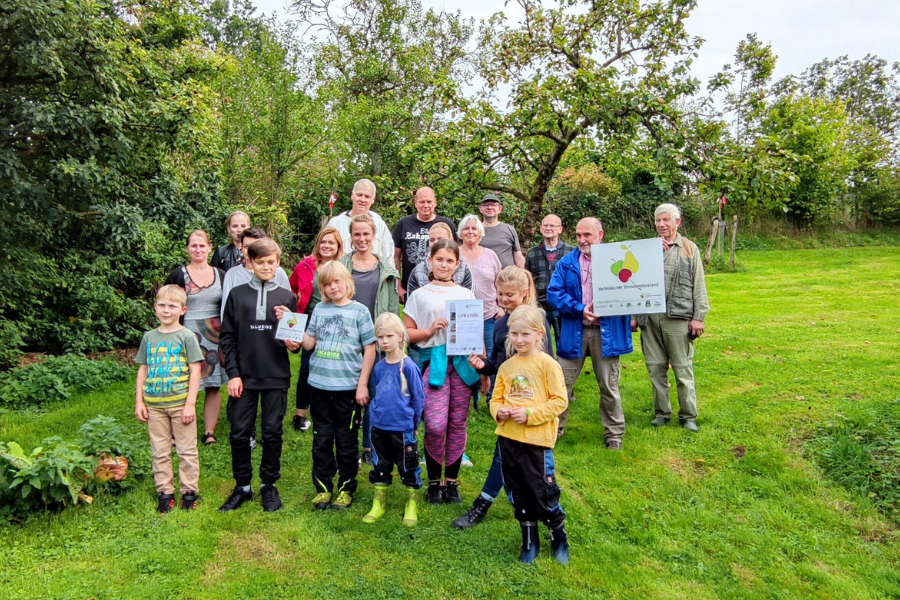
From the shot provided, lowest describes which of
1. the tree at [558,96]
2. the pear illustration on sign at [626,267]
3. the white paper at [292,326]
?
the white paper at [292,326]

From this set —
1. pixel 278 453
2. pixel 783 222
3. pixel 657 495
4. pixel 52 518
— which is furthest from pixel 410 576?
pixel 783 222

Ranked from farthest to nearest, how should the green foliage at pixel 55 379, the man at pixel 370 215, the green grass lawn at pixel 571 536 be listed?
the green foliage at pixel 55 379 < the man at pixel 370 215 < the green grass lawn at pixel 571 536

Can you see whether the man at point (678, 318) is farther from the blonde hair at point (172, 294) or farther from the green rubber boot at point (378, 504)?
the blonde hair at point (172, 294)

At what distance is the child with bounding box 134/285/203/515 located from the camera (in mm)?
3863

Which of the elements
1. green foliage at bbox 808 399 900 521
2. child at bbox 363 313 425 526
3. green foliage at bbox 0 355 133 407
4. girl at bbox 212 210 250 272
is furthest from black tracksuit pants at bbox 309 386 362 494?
green foliage at bbox 0 355 133 407

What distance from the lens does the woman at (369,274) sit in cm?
436

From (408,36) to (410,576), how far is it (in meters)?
16.3

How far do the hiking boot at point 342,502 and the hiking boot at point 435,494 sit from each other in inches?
22.8

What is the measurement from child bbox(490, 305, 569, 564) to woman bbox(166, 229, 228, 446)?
2.88m

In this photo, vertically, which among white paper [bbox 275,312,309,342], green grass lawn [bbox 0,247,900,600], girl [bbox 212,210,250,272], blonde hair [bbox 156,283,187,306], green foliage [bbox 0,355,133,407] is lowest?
green grass lawn [bbox 0,247,900,600]

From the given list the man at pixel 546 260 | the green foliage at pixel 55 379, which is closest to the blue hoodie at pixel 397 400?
the man at pixel 546 260

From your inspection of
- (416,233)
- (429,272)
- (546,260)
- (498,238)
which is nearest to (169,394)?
(429,272)

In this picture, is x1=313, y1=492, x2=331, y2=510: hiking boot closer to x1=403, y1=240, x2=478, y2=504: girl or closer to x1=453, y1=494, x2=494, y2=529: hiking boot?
x1=403, y1=240, x2=478, y2=504: girl

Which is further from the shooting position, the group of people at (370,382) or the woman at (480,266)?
the woman at (480,266)
